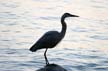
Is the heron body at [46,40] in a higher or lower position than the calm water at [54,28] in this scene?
higher

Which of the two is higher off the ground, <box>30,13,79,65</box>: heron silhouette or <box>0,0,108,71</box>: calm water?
<box>30,13,79,65</box>: heron silhouette

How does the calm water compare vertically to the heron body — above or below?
below

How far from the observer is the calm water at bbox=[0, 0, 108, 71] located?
15.3 metres

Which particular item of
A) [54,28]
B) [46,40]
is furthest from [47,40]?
[54,28]

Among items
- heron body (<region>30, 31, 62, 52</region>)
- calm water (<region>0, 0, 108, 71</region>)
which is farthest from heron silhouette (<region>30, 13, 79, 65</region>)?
calm water (<region>0, 0, 108, 71</region>)

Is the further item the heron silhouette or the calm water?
the calm water

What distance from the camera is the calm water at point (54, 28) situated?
50.3ft

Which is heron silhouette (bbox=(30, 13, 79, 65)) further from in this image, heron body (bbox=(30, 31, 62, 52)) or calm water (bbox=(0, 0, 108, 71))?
calm water (bbox=(0, 0, 108, 71))

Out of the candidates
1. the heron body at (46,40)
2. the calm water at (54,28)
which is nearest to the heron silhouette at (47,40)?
the heron body at (46,40)

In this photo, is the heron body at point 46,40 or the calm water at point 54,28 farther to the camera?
the calm water at point 54,28

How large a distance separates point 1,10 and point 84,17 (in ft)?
15.3

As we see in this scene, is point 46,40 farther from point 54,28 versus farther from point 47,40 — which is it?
point 54,28

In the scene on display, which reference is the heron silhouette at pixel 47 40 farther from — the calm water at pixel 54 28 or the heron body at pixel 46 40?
the calm water at pixel 54 28

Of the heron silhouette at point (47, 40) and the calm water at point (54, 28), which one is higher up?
the heron silhouette at point (47, 40)
